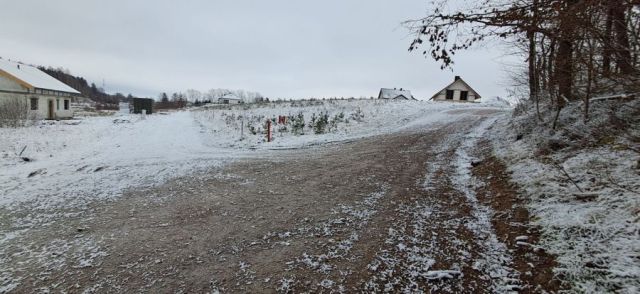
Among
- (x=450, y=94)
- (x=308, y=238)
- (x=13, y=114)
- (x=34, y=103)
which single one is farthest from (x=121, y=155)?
(x=450, y=94)

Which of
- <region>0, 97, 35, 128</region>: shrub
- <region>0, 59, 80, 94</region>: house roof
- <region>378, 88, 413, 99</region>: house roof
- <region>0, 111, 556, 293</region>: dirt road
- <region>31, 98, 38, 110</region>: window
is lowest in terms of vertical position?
<region>0, 111, 556, 293</region>: dirt road

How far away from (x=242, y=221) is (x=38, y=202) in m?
4.53

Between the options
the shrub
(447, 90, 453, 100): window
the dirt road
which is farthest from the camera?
(447, 90, 453, 100): window

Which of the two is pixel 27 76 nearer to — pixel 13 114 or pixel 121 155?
pixel 13 114

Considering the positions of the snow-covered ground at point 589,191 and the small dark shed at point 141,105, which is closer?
the snow-covered ground at point 589,191

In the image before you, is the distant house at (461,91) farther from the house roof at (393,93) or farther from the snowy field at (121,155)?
the snowy field at (121,155)

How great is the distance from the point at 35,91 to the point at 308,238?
33.0 meters

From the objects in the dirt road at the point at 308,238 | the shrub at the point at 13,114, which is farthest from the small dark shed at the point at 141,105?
the dirt road at the point at 308,238

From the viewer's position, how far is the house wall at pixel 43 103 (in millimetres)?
24578

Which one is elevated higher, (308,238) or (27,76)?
(27,76)

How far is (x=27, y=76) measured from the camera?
92.7ft

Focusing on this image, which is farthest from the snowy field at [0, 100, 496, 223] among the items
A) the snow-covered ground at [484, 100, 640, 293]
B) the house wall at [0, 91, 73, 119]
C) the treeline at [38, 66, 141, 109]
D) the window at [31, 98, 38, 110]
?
the treeline at [38, 66, 141, 109]

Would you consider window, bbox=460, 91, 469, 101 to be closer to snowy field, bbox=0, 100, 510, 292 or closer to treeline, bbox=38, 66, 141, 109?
snowy field, bbox=0, 100, 510, 292

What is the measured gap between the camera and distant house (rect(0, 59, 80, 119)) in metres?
25.4
